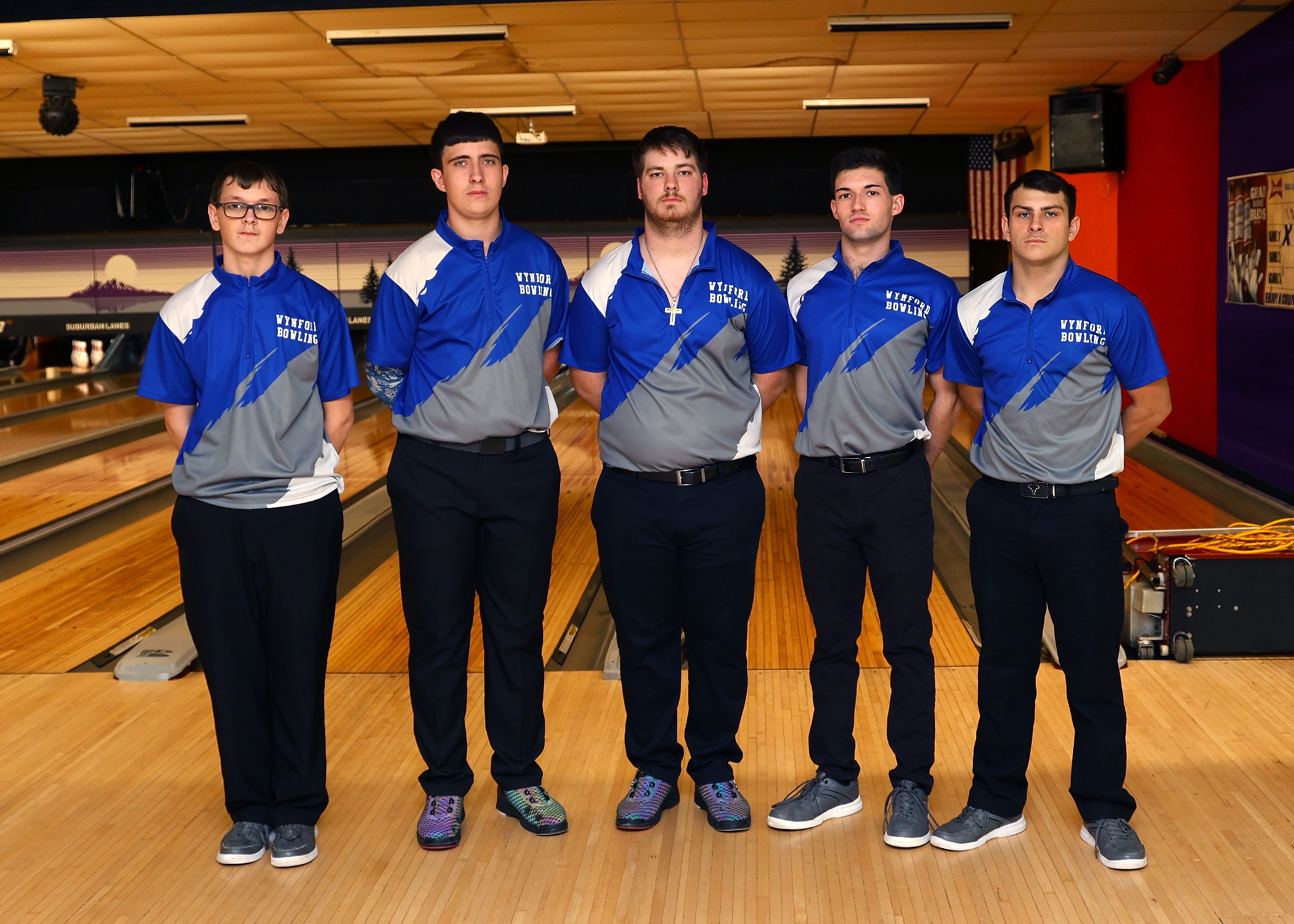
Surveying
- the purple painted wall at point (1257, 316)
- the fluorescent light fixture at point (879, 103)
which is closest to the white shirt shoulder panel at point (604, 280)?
the purple painted wall at point (1257, 316)

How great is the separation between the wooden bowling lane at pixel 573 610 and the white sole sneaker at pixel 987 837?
1084 millimetres

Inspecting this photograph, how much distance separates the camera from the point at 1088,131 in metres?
7.55

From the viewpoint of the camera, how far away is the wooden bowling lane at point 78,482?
223 inches

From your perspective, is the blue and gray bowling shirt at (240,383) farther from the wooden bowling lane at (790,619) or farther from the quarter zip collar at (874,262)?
the wooden bowling lane at (790,619)

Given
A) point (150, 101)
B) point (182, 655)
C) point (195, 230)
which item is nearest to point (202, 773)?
point (182, 655)

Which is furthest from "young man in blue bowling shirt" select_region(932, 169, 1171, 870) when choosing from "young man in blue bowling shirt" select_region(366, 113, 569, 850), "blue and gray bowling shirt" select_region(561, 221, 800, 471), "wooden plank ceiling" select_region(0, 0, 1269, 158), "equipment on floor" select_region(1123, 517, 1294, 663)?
"wooden plank ceiling" select_region(0, 0, 1269, 158)

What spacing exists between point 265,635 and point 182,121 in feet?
23.9

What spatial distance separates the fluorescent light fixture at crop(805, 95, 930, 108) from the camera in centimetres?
819

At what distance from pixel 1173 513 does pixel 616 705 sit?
3077mm

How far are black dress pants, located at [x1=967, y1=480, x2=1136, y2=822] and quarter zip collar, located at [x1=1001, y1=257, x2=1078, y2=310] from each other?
14.4 inches

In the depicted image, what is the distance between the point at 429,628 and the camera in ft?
8.07

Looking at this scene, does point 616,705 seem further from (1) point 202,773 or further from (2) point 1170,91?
(2) point 1170,91

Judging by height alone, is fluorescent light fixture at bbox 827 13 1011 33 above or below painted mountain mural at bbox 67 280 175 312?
above

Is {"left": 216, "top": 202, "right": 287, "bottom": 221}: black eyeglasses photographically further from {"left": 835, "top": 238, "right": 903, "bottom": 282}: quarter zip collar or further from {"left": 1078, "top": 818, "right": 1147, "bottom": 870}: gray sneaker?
{"left": 1078, "top": 818, "right": 1147, "bottom": 870}: gray sneaker
